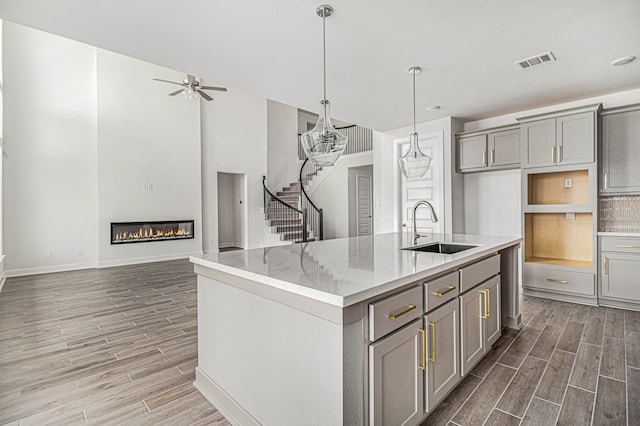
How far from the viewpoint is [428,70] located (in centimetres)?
352

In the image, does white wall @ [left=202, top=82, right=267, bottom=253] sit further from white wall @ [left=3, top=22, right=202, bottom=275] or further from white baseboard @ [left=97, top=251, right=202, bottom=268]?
white baseboard @ [left=97, top=251, right=202, bottom=268]

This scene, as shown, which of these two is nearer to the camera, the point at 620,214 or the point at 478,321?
the point at 478,321

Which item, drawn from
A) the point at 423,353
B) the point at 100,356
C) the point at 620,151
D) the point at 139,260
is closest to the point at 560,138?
the point at 620,151

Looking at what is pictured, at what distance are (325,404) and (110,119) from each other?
738cm

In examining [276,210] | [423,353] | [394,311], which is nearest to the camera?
[394,311]

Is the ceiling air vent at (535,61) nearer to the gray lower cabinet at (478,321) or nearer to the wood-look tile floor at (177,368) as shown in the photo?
the gray lower cabinet at (478,321)

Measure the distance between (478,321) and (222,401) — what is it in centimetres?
182

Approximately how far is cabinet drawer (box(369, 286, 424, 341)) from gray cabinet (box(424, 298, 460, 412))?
145 mm

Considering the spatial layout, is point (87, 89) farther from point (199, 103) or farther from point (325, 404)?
point (325, 404)

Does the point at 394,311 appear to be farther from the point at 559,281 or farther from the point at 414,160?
the point at 559,281

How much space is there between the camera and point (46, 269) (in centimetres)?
600

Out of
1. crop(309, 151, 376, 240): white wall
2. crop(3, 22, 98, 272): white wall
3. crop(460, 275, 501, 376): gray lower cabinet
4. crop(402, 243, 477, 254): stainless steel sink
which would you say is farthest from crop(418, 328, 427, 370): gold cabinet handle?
crop(309, 151, 376, 240): white wall

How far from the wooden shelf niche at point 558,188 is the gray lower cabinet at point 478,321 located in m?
2.65

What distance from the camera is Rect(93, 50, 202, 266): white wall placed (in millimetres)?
6531
